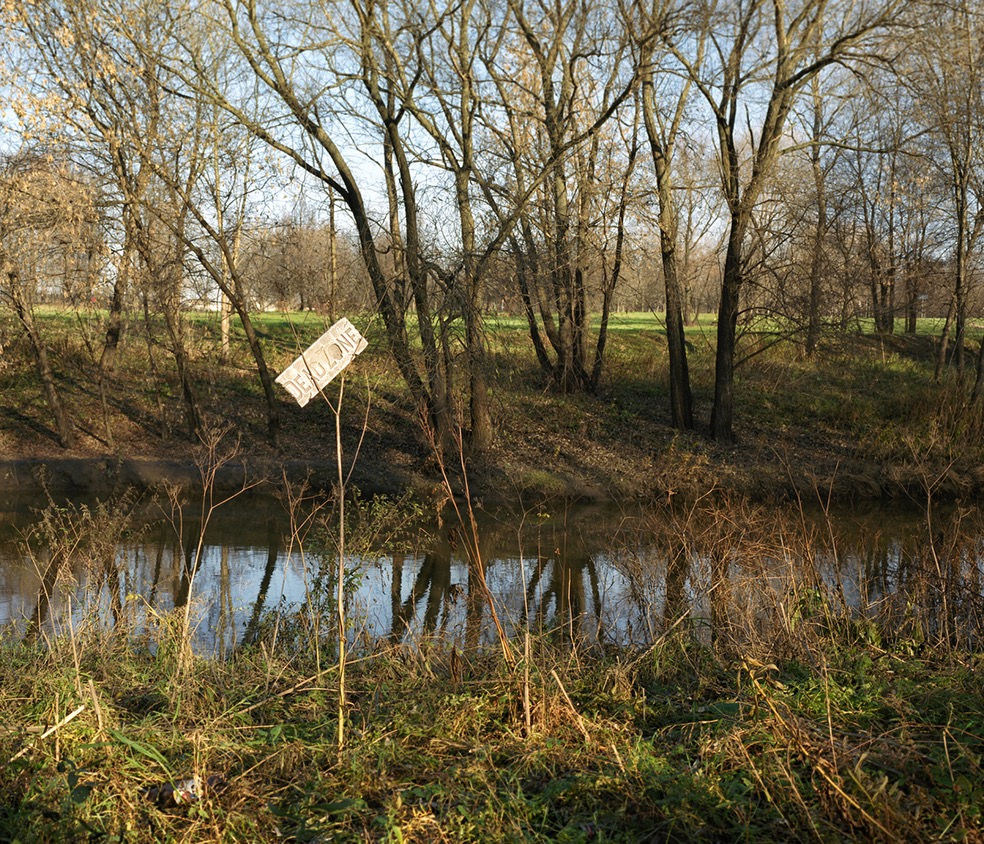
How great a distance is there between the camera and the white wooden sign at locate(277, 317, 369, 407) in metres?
4.66

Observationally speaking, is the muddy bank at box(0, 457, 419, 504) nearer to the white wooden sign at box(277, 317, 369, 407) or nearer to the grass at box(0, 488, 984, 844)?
the grass at box(0, 488, 984, 844)

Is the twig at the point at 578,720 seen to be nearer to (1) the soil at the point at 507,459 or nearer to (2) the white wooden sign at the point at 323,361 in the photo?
(2) the white wooden sign at the point at 323,361

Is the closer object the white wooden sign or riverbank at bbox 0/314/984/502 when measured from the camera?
the white wooden sign

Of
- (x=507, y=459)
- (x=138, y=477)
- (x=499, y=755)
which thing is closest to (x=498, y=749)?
(x=499, y=755)

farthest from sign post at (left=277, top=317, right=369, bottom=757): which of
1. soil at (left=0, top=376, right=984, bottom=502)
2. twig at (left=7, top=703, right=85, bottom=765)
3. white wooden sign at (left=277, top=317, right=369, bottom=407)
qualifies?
soil at (left=0, top=376, right=984, bottom=502)

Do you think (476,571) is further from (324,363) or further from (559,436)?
(559,436)

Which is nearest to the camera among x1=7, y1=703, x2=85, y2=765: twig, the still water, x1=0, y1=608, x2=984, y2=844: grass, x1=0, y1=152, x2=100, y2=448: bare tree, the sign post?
x1=0, y1=608, x2=984, y2=844: grass

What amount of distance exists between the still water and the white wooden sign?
1414 millimetres

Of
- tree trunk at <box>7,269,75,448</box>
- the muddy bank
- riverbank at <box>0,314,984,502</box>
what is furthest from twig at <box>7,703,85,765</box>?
tree trunk at <box>7,269,75,448</box>

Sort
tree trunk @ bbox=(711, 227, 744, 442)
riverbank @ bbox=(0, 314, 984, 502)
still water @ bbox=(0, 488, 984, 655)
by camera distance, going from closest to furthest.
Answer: still water @ bbox=(0, 488, 984, 655) → riverbank @ bbox=(0, 314, 984, 502) → tree trunk @ bbox=(711, 227, 744, 442)

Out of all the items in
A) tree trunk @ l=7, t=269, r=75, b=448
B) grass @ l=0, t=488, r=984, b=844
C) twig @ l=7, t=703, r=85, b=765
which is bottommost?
grass @ l=0, t=488, r=984, b=844

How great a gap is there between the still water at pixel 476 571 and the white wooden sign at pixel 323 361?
1.41m

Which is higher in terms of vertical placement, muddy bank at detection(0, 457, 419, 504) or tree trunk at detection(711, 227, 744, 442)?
tree trunk at detection(711, 227, 744, 442)

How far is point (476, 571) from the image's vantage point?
6391 millimetres
